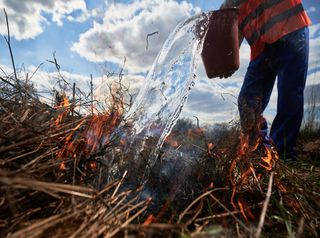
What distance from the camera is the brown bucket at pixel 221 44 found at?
222cm

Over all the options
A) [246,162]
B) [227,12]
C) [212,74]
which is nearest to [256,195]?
[246,162]

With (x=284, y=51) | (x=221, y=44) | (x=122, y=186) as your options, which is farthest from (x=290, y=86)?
(x=122, y=186)

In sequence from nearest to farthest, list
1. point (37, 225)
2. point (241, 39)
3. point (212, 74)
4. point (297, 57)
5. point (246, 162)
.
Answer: point (37, 225), point (246, 162), point (212, 74), point (297, 57), point (241, 39)

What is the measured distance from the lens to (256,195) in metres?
1.42

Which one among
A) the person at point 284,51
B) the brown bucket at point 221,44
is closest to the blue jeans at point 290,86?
the person at point 284,51

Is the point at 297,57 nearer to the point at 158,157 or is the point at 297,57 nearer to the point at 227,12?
the point at 227,12

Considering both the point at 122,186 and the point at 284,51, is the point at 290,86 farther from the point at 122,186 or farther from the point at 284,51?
the point at 122,186

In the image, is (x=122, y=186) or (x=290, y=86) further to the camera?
(x=290, y=86)

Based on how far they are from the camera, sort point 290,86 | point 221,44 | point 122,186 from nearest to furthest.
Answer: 1. point 122,186
2. point 221,44
3. point 290,86

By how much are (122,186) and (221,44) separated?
4.70 feet

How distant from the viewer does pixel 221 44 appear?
230 centimetres

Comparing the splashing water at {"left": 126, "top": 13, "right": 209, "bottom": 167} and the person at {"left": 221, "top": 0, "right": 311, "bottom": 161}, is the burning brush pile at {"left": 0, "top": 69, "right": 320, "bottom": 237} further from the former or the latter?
the person at {"left": 221, "top": 0, "right": 311, "bottom": 161}

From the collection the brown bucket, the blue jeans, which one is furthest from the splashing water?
the blue jeans

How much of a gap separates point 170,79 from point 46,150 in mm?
1115
